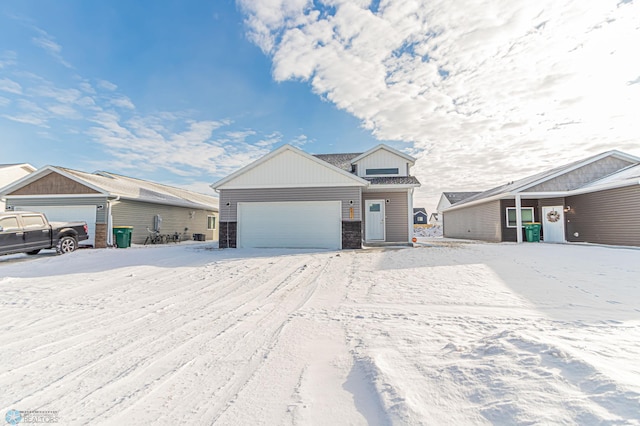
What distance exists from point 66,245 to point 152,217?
18.1 feet

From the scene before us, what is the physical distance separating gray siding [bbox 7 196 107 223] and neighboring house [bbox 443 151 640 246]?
67.1ft

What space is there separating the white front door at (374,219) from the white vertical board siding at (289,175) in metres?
2.87

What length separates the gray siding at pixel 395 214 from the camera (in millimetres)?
14664

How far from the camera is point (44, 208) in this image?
14.5 m

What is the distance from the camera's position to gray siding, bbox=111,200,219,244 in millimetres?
14953

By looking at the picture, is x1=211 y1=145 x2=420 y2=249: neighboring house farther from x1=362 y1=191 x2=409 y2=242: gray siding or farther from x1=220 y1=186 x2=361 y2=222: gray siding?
x1=362 y1=191 x2=409 y2=242: gray siding

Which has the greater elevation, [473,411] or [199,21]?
[199,21]

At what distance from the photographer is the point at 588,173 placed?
15.3 meters

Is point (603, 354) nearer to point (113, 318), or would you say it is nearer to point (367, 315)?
point (367, 315)

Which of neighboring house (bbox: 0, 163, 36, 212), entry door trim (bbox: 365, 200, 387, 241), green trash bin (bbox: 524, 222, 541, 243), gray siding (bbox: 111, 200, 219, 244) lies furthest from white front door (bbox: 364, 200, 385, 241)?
neighboring house (bbox: 0, 163, 36, 212)

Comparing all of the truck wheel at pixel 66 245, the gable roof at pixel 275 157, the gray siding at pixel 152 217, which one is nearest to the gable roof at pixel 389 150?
the gable roof at pixel 275 157

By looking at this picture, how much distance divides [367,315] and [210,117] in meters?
14.7

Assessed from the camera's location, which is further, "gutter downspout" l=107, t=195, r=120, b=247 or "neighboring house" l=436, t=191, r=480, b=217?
"neighboring house" l=436, t=191, r=480, b=217

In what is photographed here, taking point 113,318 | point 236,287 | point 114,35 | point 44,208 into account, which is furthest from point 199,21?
point 44,208
